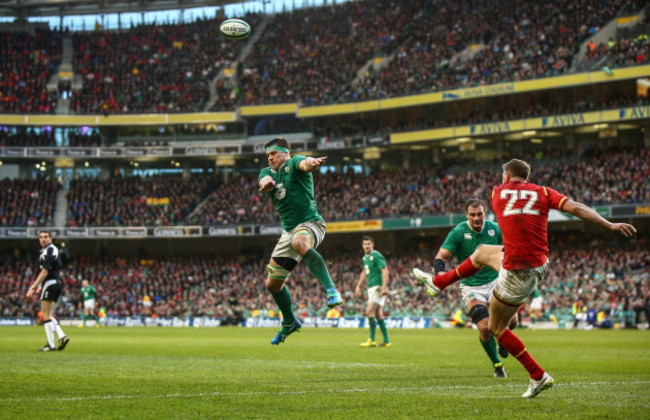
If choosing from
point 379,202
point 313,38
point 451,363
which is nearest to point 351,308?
point 379,202

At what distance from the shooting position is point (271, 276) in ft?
38.8

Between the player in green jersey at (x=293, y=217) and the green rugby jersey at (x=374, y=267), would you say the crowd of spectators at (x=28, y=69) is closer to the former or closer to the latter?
the green rugby jersey at (x=374, y=267)

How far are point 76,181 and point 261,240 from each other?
674 inches

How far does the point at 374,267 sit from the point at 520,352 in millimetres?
12524

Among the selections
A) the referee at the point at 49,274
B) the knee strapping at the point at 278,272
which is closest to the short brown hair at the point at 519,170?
the knee strapping at the point at 278,272

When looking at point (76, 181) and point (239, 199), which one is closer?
point (239, 199)

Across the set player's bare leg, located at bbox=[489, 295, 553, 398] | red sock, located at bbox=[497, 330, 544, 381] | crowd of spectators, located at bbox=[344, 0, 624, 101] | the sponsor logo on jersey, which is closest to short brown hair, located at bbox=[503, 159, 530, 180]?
player's bare leg, located at bbox=[489, 295, 553, 398]

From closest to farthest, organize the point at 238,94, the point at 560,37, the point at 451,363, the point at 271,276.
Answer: the point at 271,276 < the point at 451,363 < the point at 560,37 < the point at 238,94

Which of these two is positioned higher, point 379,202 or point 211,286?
point 379,202

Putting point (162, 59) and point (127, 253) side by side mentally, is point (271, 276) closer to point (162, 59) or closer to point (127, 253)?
point (127, 253)

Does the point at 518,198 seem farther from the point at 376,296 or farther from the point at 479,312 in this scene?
the point at 376,296

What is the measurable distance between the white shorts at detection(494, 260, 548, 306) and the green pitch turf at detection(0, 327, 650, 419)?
1184 millimetres

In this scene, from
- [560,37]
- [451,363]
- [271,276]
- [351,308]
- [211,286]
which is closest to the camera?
[271,276]

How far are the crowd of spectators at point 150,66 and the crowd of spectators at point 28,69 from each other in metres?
2.12
